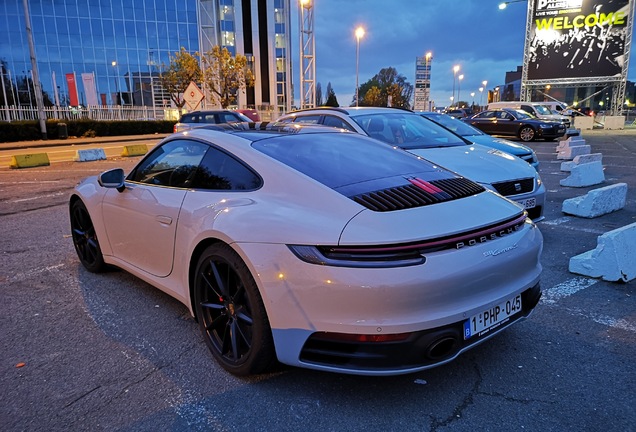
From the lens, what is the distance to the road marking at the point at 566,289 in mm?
3826

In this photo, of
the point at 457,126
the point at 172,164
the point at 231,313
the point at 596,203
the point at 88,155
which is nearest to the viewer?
the point at 231,313

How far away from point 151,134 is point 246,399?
32.0 meters

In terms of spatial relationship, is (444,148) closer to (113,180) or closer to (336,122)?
(336,122)

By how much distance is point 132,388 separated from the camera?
2660 millimetres

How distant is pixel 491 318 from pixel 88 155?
16.4 meters

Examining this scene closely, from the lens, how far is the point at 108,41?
132 ft

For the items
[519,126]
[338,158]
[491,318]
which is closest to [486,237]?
[491,318]

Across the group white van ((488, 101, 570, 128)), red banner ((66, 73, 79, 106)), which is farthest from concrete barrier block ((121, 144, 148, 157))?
white van ((488, 101, 570, 128))

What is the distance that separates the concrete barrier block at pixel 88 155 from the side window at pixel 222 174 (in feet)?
47.8

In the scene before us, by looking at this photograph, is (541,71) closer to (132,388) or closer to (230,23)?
(230,23)

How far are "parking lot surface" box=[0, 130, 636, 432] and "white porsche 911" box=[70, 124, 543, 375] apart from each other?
284mm

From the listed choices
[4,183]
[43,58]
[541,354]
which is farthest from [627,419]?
[43,58]

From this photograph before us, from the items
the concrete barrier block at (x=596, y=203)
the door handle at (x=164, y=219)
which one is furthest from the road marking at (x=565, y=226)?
the door handle at (x=164, y=219)

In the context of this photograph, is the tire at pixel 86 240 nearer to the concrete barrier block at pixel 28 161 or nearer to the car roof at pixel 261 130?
the car roof at pixel 261 130
